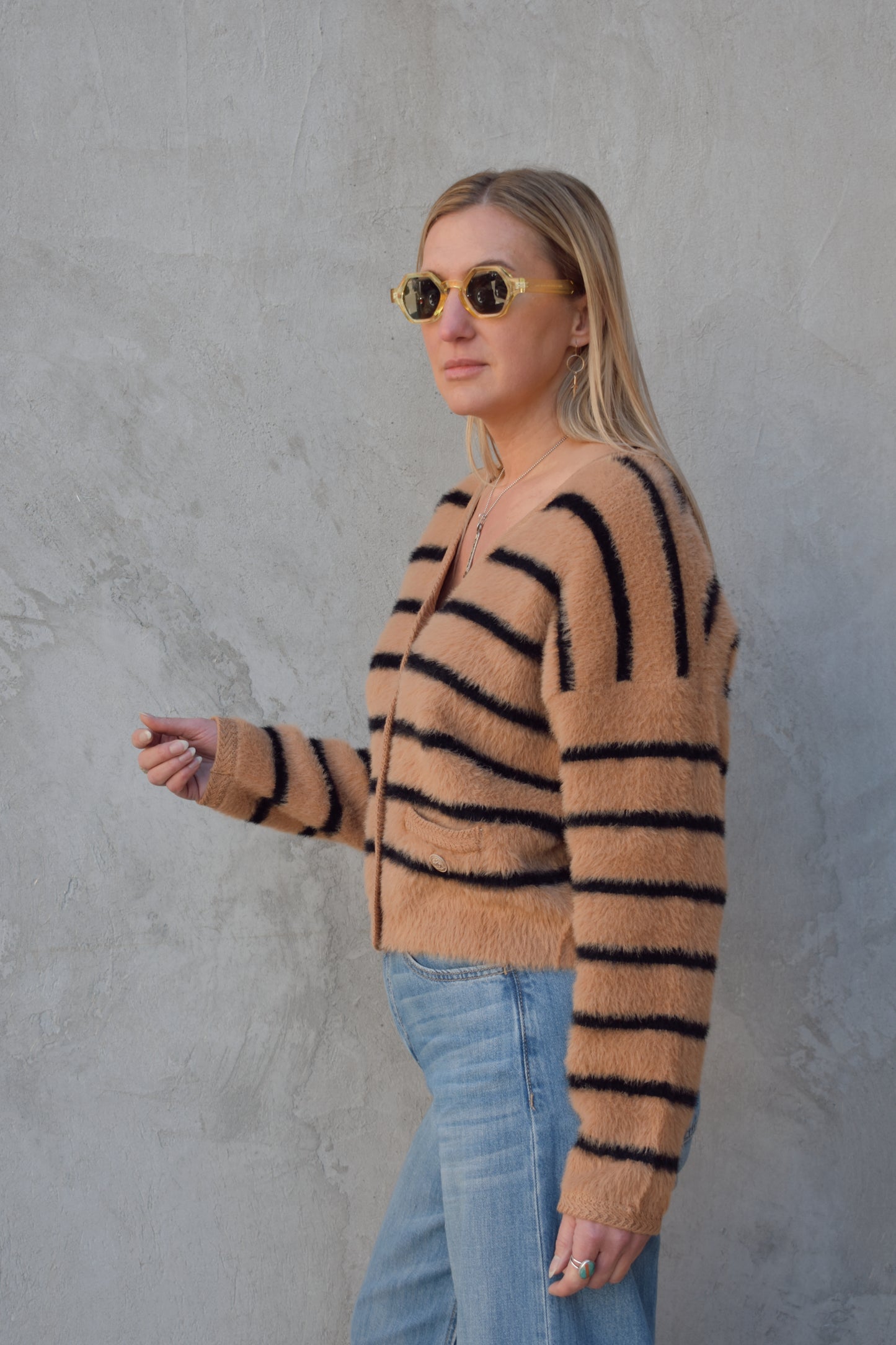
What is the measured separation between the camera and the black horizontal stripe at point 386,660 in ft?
5.75

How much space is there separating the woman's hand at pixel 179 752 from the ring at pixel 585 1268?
92cm

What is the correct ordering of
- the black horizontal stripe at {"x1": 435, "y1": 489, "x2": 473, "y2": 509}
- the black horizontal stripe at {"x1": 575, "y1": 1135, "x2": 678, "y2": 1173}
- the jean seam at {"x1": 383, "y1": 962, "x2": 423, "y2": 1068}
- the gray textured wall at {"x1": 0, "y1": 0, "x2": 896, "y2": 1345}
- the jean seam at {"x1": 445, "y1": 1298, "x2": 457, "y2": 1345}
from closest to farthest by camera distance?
the black horizontal stripe at {"x1": 575, "y1": 1135, "x2": 678, "y2": 1173} → the jean seam at {"x1": 383, "y1": 962, "x2": 423, "y2": 1068} → the jean seam at {"x1": 445, "y1": 1298, "x2": 457, "y2": 1345} → the black horizontal stripe at {"x1": 435, "y1": 489, "x2": 473, "y2": 509} → the gray textured wall at {"x1": 0, "y1": 0, "x2": 896, "y2": 1345}

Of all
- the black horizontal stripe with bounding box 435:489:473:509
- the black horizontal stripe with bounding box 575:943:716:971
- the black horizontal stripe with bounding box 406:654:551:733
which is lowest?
the black horizontal stripe with bounding box 575:943:716:971

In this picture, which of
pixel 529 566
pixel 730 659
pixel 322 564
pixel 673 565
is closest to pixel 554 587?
pixel 529 566

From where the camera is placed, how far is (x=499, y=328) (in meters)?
1.61

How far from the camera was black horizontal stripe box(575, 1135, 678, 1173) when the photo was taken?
1280mm

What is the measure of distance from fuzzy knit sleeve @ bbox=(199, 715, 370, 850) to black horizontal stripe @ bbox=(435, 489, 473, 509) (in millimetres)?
471

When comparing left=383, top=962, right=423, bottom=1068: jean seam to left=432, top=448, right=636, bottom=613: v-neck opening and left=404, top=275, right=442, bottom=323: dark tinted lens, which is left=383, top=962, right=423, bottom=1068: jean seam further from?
left=404, top=275, right=442, bottom=323: dark tinted lens

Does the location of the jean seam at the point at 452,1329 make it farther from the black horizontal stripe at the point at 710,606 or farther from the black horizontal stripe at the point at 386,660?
the black horizontal stripe at the point at 710,606

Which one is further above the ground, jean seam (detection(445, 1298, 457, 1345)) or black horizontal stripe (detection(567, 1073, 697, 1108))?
black horizontal stripe (detection(567, 1073, 697, 1108))

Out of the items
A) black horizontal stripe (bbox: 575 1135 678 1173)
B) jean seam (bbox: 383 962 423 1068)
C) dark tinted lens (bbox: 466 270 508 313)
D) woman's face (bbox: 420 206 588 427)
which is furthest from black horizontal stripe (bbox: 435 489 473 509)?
black horizontal stripe (bbox: 575 1135 678 1173)

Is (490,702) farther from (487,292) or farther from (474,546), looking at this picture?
(487,292)

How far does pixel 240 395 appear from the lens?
2.36m

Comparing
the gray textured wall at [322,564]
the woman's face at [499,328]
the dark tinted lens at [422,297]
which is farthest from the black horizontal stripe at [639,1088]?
the gray textured wall at [322,564]
